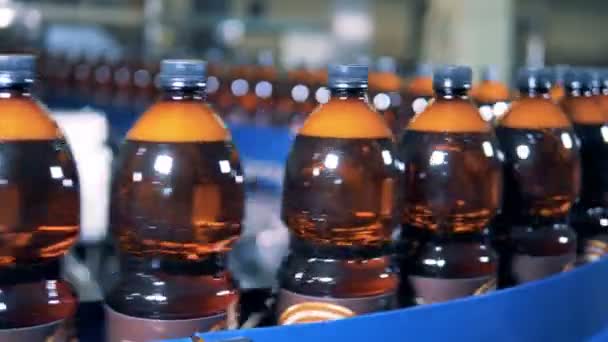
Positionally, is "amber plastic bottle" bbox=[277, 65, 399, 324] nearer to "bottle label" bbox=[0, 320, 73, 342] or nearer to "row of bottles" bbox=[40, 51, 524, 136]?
"bottle label" bbox=[0, 320, 73, 342]

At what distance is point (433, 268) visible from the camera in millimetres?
1095

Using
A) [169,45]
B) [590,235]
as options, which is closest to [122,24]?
[169,45]

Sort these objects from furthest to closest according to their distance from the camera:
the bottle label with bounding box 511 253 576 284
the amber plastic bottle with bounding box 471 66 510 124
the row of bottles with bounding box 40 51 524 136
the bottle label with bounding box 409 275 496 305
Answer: the row of bottles with bounding box 40 51 524 136 < the amber plastic bottle with bounding box 471 66 510 124 < the bottle label with bounding box 511 253 576 284 < the bottle label with bounding box 409 275 496 305

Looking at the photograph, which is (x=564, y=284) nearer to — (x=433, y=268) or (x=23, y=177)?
(x=433, y=268)

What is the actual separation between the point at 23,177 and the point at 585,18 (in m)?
6.59

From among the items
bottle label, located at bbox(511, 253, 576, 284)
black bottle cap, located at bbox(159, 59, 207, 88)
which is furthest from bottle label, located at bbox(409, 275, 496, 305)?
black bottle cap, located at bbox(159, 59, 207, 88)

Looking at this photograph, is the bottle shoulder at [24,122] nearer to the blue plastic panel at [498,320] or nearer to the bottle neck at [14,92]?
the bottle neck at [14,92]

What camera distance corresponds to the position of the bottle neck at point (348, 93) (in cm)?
103

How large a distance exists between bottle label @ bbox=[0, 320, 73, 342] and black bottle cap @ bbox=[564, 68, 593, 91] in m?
0.87

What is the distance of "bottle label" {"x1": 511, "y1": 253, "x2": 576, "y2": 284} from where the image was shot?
1188 mm

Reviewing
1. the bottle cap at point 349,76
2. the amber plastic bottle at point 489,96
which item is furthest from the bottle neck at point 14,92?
the amber plastic bottle at point 489,96

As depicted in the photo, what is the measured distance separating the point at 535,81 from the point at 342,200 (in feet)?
1.36

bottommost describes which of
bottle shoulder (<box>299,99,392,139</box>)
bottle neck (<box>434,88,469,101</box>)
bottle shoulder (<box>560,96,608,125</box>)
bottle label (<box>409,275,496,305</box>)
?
bottle label (<box>409,275,496,305</box>)

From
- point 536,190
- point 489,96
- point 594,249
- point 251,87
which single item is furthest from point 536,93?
point 251,87
